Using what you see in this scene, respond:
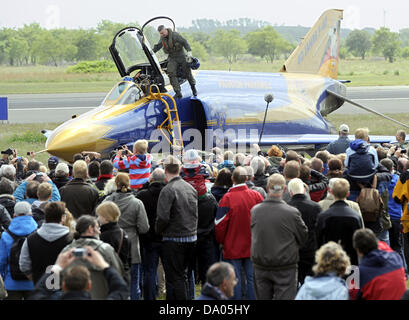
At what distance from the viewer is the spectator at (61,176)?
10.6 meters

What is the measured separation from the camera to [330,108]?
2266 centimetres

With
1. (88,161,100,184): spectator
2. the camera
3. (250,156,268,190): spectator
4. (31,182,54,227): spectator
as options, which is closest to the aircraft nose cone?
(88,161,100,184): spectator

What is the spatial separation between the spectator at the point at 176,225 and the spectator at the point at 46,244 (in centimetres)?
168

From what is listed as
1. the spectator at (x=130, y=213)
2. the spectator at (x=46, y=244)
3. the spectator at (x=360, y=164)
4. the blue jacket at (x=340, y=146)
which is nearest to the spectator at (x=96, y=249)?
the spectator at (x=46, y=244)

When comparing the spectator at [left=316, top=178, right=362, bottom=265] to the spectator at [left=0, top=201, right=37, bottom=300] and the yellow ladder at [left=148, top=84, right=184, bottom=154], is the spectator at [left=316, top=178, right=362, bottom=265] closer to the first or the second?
the spectator at [left=0, top=201, right=37, bottom=300]

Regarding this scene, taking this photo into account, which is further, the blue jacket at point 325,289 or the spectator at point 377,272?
the spectator at point 377,272

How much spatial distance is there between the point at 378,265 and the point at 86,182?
4.84 meters

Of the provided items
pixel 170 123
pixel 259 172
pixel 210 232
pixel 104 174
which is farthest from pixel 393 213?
pixel 170 123

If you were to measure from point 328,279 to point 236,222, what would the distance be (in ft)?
8.65

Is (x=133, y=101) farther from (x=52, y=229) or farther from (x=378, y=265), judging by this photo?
(x=378, y=265)

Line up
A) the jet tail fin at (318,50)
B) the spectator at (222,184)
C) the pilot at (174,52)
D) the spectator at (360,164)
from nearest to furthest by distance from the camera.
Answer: the spectator at (222,184), the spectator at (360,164), the pilot at (174,52), the jet tail fin at (318,50)

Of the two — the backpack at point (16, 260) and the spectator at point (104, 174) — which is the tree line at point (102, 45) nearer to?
the spectator at point (104, 174)

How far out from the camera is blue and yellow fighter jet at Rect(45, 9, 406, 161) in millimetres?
15945

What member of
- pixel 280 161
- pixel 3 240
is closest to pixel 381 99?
pixel 280 161
